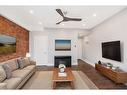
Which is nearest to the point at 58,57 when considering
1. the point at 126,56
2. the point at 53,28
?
the point at 53,28

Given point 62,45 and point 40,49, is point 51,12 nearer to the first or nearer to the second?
point 62,45

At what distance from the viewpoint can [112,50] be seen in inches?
204

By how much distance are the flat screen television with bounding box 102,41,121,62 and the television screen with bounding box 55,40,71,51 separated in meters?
3.14

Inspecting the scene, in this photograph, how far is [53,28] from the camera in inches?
335

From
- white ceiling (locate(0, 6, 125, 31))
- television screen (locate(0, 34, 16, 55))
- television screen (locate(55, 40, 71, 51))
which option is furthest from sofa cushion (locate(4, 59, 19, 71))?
television screen (locate(55, 40, 71, 51))

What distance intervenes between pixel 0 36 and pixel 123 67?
4.58 m

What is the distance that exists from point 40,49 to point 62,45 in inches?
61.1

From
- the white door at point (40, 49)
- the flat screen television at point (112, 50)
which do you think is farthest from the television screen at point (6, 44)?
the flat screen television at point (112, 50)

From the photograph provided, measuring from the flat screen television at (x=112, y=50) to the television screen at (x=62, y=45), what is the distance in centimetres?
314

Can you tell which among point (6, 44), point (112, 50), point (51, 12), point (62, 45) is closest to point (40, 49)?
point (62, 45)

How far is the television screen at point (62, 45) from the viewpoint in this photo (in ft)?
28.1

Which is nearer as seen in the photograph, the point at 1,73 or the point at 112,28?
the point at 1,73

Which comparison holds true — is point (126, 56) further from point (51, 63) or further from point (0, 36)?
point (51, 63)

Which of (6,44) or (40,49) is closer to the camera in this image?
(6,44)
